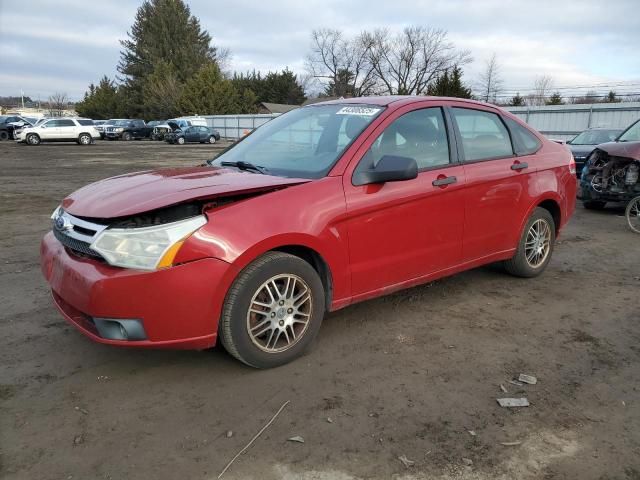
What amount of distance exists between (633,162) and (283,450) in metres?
7.96

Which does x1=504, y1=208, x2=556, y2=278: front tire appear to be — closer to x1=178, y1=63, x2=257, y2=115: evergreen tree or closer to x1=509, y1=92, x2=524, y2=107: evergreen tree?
x1=509, y1=92, x2=524, y2=107: evergreen tree

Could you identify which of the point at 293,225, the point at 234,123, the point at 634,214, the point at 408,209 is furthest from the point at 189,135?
the point at 293,225

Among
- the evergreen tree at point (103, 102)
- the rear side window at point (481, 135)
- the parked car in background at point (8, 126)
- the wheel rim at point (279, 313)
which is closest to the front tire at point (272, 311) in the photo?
the wheel rim at point (279, 313)

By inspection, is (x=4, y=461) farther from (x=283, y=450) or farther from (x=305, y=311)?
(x=305, y=311)

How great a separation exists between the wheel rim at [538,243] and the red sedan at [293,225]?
144 mm

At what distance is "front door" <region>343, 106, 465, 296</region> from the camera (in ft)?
11.7

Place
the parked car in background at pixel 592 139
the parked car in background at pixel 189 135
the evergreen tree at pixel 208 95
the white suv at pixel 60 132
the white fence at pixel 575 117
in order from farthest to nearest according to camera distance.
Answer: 1. the evergreen tree at pixel 208 95
2. the parked car in background at pixel 189 135
3. the white suv at pixel 60 132
4. the white fence at pixel 575 117
5. the parked car in background at pixel 592 139

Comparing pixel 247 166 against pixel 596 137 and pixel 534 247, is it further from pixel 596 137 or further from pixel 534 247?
pixel 596 137

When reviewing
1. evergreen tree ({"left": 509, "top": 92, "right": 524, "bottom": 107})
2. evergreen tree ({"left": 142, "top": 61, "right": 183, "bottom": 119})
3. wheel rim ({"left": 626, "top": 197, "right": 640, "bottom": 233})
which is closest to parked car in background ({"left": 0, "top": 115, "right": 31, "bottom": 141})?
evergreen tree ({"left": 142, "top": 61, "right": 183, "bottom": 119})

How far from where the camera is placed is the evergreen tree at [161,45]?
69.2 metres

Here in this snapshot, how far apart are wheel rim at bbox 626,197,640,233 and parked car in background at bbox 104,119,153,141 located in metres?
40.7

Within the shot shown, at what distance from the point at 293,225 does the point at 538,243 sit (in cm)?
303

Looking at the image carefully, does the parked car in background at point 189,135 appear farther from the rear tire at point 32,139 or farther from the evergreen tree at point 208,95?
the evergreen tree at point 208,95

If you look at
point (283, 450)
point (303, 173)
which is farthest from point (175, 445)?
point (303, 173)
